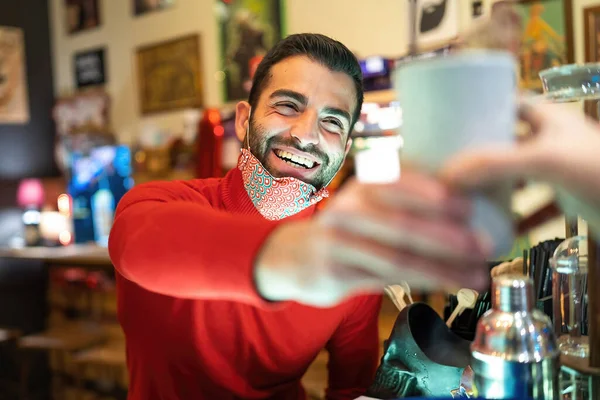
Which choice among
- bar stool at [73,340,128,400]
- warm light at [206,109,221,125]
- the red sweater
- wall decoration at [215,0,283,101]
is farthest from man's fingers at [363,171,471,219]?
bar stool at [73,340,128,400]

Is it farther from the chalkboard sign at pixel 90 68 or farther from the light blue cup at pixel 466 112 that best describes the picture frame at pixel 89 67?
the light blue cup at pixel 466 112

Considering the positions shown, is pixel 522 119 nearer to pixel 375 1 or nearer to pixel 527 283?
pixel 527 283

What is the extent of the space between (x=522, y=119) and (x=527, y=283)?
0.25 meters

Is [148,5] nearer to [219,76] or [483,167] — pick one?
[219,76]

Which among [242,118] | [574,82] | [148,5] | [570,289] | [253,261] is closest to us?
[253,261]

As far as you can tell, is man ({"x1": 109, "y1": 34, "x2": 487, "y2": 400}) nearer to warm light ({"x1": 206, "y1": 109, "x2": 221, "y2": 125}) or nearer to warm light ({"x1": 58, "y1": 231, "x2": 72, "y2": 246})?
warm light ({"x1": 206, "y1": 109, "x2": 221, "y2": 125})

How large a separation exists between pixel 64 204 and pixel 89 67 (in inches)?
43.3

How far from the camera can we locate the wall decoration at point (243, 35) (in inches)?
129

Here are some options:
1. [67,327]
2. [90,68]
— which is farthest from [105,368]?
[90,68]

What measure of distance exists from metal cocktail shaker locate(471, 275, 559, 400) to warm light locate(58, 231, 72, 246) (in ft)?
12.9

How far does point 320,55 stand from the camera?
1.15 meters

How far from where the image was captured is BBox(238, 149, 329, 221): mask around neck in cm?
117

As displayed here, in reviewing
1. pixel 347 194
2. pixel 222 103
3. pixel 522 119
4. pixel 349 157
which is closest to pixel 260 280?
pixel 347 194

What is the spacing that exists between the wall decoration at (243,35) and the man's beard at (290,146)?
204 cm
